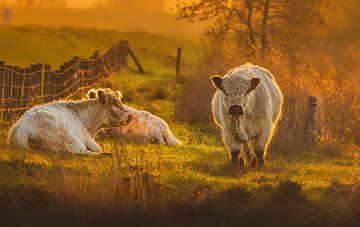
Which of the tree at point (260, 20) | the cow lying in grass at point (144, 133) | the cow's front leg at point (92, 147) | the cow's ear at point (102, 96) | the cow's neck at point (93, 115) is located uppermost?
the tree at point (260, 20)

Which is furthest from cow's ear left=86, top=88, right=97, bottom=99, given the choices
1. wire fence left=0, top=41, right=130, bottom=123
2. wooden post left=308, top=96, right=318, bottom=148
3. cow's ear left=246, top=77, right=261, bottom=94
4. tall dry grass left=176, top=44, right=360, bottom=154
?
wooden post left=308, top=96, right=318, bottom=148

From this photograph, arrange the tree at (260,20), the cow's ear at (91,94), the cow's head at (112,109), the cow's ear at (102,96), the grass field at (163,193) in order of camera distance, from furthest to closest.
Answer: the tree at (260,20) < the cow's ear at (91,94) < the cow's head at (112,109) < the cow's ear at (102,96) < the grass field at (163,193)

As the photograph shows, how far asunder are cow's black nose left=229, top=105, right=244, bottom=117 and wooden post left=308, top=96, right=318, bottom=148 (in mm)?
5590

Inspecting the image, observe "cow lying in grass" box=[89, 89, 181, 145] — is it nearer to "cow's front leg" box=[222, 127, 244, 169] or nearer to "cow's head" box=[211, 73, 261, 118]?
"cow's front leg" box=[222, 127, 244, 169]

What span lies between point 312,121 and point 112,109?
4.91 m

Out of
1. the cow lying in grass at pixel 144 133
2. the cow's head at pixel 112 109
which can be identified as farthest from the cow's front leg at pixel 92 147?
the cow lying in grass at pixel 144 133

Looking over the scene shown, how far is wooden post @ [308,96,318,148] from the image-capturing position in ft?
64.9

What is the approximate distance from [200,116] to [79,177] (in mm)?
12237

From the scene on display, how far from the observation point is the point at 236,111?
14305 mm

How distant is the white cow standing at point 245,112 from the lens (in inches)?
573

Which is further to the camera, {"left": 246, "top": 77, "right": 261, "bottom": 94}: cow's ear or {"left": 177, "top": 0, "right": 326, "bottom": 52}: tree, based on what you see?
{"left": 177, "top": 0, "right": 326, "bottom": 52}: tree

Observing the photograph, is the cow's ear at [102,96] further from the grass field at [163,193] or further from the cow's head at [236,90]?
the cow's head at [236,90]

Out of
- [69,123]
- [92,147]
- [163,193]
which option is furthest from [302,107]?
[163,193]

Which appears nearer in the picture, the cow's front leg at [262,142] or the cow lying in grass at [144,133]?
the cow's front leg at [262,142]
